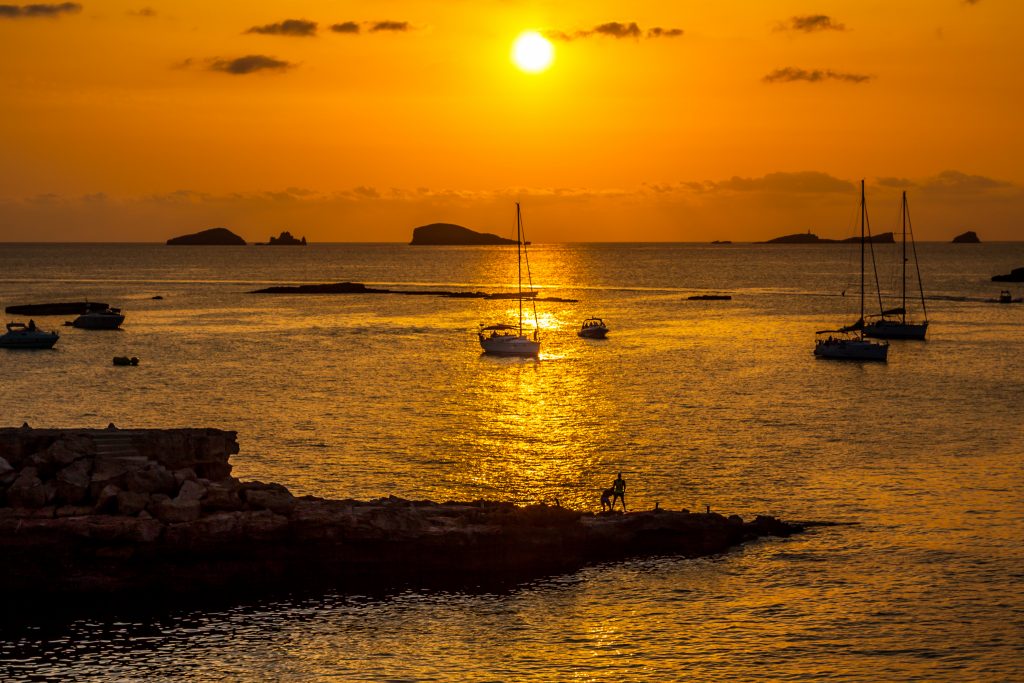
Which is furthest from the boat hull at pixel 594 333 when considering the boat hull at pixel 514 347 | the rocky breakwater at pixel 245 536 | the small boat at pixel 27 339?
the rocky breakwater at pixel 245 536

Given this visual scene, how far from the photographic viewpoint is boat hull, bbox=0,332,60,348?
349 feet

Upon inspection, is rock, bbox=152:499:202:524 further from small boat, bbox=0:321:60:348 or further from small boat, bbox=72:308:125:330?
small boat, bbox=72:308:125:330

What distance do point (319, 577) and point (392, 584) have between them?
219 cm

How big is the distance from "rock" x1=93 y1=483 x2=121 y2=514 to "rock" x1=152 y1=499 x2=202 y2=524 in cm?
133

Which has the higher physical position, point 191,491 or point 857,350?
point 191,491

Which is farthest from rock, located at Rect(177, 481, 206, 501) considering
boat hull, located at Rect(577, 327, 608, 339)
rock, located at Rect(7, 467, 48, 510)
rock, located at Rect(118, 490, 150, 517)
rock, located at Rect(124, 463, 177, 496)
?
boat hull, located at Rect(577, 327, 608, 339)

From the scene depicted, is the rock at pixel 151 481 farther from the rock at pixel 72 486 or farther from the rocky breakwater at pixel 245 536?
the rock at pixel 72 486

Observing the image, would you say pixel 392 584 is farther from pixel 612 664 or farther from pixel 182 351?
pixel 182 351

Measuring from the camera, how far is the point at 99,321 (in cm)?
12838

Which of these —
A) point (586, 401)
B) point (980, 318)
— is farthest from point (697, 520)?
point (980, 318)

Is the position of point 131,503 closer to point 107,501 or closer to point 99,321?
point 107,501

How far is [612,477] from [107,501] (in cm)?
2244

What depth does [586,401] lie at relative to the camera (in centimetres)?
7669

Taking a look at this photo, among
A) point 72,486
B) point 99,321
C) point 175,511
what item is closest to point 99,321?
point 99,321
